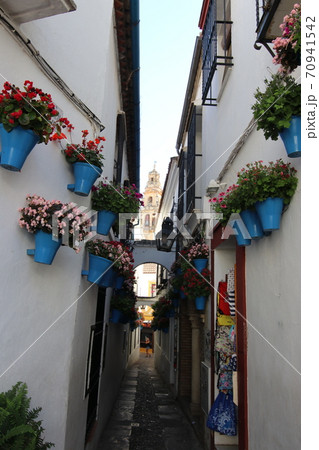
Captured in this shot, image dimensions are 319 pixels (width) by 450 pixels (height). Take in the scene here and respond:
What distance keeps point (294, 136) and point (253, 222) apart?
1082 mm

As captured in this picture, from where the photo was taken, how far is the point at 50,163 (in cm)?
359

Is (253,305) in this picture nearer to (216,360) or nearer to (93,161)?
(216,360)

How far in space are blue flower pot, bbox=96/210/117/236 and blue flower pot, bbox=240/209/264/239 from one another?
181cm

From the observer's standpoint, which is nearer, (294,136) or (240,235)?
(294,136)

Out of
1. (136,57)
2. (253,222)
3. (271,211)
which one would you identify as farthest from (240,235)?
(136,57)

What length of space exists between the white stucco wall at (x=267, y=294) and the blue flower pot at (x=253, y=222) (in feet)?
0.44

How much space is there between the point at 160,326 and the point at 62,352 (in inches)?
454

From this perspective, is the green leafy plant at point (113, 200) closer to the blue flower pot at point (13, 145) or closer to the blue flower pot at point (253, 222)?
the blue flower pot at point (253, 222)

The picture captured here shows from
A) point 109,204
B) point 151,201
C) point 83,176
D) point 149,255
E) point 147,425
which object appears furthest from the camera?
point 151,201

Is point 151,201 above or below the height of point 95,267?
above

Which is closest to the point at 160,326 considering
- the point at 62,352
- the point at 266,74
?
the point at 62,352

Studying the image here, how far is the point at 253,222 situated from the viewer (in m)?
3.33

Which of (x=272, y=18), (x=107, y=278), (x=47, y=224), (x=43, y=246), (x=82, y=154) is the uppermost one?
(x=272, y=18)

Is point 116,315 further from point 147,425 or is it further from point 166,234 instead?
point 147,425
